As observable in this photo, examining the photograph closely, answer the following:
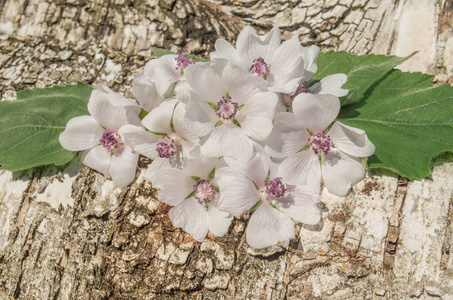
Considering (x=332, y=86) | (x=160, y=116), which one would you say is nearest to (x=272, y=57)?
(x=332, y=86)

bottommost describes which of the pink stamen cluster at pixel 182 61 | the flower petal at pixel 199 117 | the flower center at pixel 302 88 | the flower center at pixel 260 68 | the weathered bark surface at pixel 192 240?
the weathered bark surface at pixel 192 240

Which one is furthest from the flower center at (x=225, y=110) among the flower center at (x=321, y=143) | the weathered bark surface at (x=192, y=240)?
the weathered bark surface at (x=192, y=240)

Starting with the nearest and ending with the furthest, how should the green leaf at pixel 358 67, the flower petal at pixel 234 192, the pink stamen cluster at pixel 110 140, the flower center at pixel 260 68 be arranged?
the flower petal at pixel 234 192
the flower center at pixel 260 68
the pink stamen cluster at pixel 110 140
the green leaf at pixel 358 67

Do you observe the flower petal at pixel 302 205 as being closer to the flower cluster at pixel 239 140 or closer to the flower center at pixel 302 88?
the flower cluster at pixel 239 140

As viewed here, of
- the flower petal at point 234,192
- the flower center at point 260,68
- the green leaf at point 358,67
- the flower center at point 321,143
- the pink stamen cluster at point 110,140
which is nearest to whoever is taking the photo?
the flower petal at point 234,192

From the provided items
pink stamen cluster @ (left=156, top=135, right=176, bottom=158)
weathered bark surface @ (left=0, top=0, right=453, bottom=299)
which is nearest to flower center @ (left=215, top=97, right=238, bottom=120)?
pink stamen cluster @ (left=156, top=135, right=176, bottom=158)

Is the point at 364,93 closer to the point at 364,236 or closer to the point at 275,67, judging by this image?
the point at 275,67

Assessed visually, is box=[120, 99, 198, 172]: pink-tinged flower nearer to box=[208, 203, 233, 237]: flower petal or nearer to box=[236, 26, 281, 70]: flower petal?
box=[208, 203, 233, 237]: flower petal
